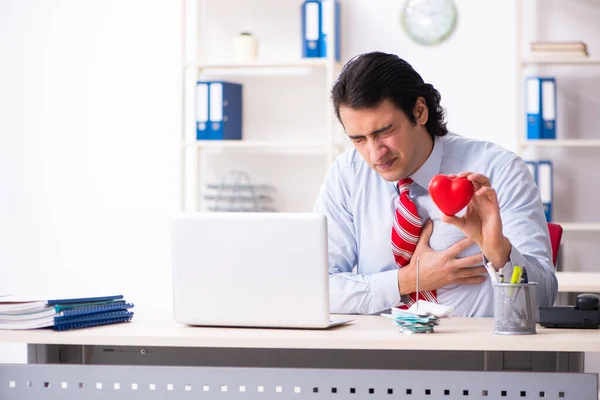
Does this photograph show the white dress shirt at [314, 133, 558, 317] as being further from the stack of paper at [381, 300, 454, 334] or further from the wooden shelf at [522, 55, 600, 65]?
the wooden shelf at [522, 55, 600, 65]

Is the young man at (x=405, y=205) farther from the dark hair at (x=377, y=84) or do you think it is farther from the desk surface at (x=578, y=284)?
the desk surface at (x=578, y=284)

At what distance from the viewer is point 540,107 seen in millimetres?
A: 3891

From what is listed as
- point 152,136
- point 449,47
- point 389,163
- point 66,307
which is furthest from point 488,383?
point 152,136

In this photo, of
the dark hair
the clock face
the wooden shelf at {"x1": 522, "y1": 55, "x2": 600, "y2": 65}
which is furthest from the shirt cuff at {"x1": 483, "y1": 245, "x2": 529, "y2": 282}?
the clock face

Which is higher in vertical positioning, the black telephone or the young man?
the young man

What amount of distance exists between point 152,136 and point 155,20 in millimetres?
615

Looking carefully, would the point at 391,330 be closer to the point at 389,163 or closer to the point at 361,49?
the point at 389,163

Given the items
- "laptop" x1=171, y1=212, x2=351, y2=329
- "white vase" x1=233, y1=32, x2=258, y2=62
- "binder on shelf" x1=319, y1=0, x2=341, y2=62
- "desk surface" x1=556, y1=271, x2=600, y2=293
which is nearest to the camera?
"laptop" x1=171, y1=212, x2=351, y2=329

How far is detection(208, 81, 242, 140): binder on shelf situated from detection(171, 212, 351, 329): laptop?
7.76ft

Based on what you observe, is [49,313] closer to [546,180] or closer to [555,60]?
[546,180]

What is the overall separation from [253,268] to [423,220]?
621 mm

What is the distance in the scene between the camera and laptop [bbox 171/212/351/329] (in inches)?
66.0

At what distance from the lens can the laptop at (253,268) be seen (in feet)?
5.50

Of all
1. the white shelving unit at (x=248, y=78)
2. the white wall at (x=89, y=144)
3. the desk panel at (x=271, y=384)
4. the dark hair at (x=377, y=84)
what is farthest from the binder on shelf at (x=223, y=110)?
the desk panel at (x=271, y=384)
